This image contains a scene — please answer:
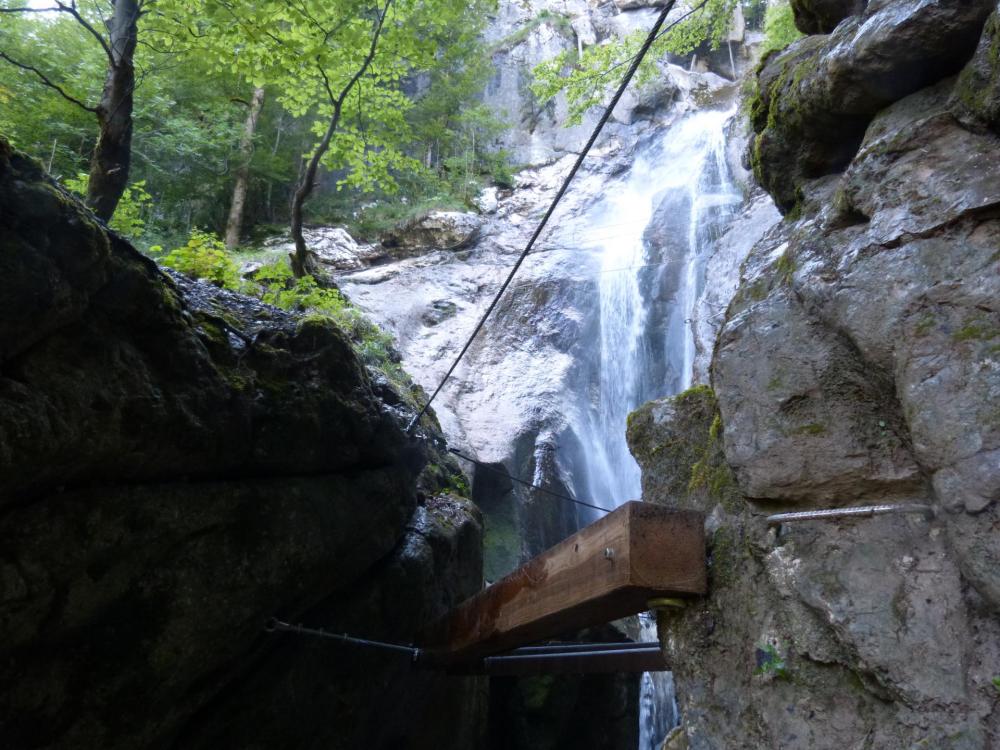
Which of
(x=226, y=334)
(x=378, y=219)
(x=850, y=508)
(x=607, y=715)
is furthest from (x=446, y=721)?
(x=378, y=219)

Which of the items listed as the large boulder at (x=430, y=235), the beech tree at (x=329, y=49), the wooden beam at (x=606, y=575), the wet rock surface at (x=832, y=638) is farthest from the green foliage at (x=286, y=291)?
the large boulder at (x=430, y=235)

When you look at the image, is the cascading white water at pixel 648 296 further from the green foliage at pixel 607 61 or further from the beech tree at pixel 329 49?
the beech tree at pixel 329 49

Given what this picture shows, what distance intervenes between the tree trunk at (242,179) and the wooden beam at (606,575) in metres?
13.2

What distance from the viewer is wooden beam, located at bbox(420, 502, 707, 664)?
2596 mm

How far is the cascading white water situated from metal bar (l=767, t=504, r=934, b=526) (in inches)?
354

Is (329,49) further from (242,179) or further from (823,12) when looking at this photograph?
(242,179)

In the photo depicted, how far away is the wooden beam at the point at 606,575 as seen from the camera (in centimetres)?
260

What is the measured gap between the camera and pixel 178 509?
3.71 meters

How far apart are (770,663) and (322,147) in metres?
6.14

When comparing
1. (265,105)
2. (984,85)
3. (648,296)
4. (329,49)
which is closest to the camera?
(984,85)

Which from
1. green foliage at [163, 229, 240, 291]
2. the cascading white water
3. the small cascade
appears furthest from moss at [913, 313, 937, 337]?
the small cascade

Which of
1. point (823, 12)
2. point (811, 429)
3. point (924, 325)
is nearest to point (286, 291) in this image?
point (823, 12)

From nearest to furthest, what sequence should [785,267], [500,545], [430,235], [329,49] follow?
[785,267]
[329,49]
[500,545]
[430,235]

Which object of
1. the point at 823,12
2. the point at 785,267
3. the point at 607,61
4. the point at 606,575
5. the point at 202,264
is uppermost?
the point at 607,61
